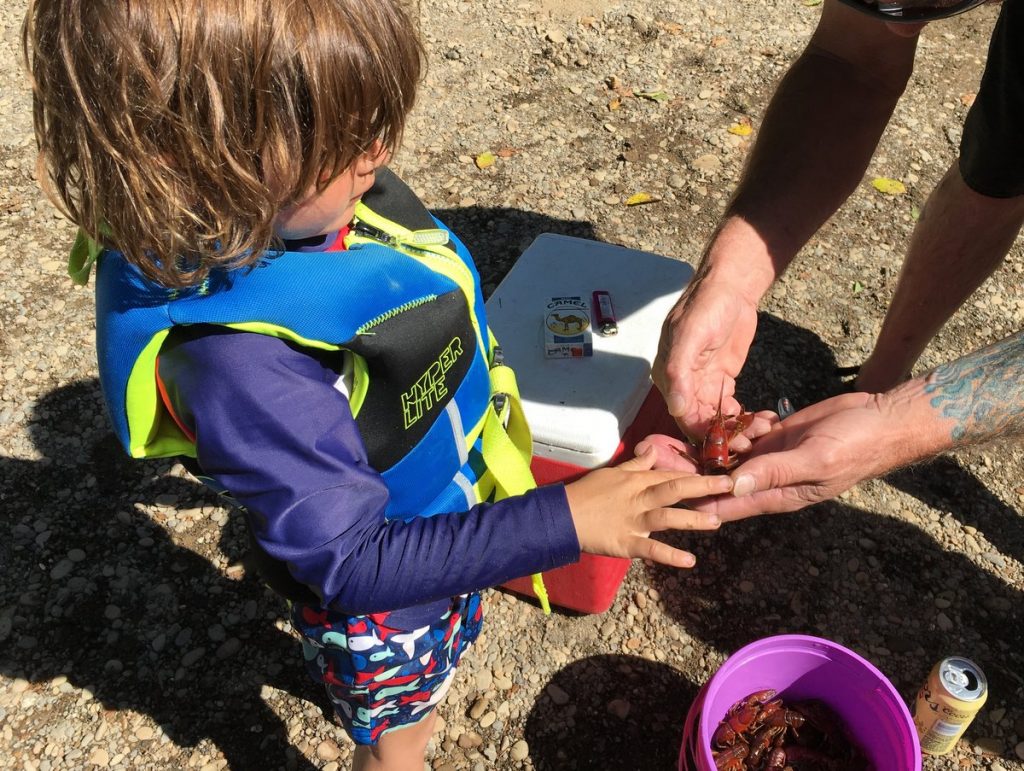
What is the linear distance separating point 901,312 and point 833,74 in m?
1.04

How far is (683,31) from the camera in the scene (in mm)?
5738

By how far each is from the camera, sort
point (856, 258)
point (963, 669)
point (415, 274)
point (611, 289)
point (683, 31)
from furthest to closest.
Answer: point (683, 31), point (856, 258), point (611, 289), point (963, 669), point (415, 274)

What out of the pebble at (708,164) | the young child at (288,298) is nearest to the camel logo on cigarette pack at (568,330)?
the young child at (288,298)

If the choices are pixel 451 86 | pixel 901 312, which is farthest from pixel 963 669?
pixel 451 86

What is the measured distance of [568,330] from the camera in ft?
9.00

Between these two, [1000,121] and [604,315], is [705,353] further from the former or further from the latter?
[1000,121]

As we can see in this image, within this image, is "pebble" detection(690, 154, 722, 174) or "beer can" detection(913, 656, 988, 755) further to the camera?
"pebble" detection(690, 154, 722, 174)

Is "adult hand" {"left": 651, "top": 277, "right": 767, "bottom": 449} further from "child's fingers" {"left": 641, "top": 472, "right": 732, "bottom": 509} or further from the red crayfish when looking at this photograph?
"child's fingers" {"left": 641, "top": 472, "right": 732, "bottom": 509}

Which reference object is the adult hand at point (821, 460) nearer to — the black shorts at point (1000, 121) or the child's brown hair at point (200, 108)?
the black shorts at point (1000, 121)

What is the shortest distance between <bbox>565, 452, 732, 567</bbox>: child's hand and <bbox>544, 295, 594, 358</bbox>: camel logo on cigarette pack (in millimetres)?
790

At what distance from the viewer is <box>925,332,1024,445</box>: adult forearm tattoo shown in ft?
7.86

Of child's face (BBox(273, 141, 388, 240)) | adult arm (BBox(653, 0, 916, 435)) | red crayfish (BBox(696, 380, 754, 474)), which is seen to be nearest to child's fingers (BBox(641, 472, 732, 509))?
red crayfish (BBox(696, 380, 754, 474))

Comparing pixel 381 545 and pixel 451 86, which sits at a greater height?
pixel 381 545

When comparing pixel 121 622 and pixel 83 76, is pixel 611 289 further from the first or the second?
pixel 121 622
